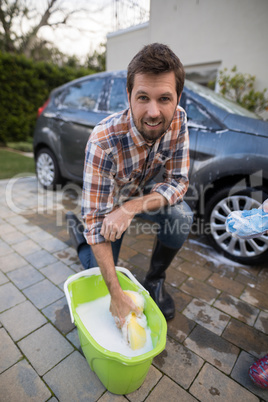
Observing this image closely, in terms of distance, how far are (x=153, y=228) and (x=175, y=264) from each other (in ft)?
2.26

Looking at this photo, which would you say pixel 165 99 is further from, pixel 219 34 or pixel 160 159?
pixel 219 34

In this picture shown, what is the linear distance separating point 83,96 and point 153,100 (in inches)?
88.7

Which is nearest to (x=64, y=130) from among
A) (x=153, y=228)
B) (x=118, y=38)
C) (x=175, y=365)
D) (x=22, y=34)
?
(x=153, y=228)

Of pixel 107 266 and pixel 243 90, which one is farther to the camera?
pixel 243 90

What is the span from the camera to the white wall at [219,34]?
4055 mm

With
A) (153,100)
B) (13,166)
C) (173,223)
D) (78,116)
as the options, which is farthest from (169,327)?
(13,166)

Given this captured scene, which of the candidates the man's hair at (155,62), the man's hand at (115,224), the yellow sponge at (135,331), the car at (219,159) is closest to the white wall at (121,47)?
the car at (219,159)

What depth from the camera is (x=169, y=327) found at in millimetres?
1343

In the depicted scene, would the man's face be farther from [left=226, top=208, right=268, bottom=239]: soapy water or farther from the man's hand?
[left=226, top=208, right=268, bottom=239]: soapy water

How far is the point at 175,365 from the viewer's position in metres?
1.13

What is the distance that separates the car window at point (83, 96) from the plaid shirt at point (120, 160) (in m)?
1.69

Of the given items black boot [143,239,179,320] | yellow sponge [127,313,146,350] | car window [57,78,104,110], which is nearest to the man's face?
black boot [143,239,179,320]

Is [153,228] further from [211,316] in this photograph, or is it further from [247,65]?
[247,65]

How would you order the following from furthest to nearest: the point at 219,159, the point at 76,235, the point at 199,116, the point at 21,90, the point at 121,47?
1. the point at 21,90
2. the point at 121,47
3. the point at 199,116
4. the point at 219,159
5. the point at 76,235
